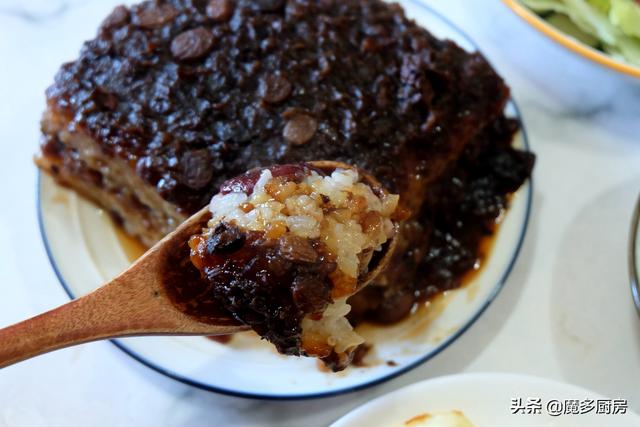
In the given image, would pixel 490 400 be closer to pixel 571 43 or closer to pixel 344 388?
pixel 344 388

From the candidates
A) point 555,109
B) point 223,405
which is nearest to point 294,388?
point 223,405

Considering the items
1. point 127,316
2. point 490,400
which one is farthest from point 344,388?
point 127,316

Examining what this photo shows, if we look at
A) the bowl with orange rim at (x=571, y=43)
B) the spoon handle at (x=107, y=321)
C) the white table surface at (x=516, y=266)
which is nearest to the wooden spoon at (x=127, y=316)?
the spoon handle at (x=107, y=321)

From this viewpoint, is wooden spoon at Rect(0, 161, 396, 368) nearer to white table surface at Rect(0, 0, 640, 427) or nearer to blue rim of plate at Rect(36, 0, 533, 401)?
blue rim of plate at Rect(36, 0, 533, 401)

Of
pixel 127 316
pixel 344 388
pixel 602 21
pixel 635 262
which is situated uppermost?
pixel 127 316

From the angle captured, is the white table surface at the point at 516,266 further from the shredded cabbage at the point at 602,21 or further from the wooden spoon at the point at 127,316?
the wooden spoon at the point at 127,316

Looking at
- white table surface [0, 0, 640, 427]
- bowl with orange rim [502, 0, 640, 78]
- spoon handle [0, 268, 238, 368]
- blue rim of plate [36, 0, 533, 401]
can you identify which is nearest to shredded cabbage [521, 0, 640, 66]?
bowl with orange rim [502, 0, 640, 78]
